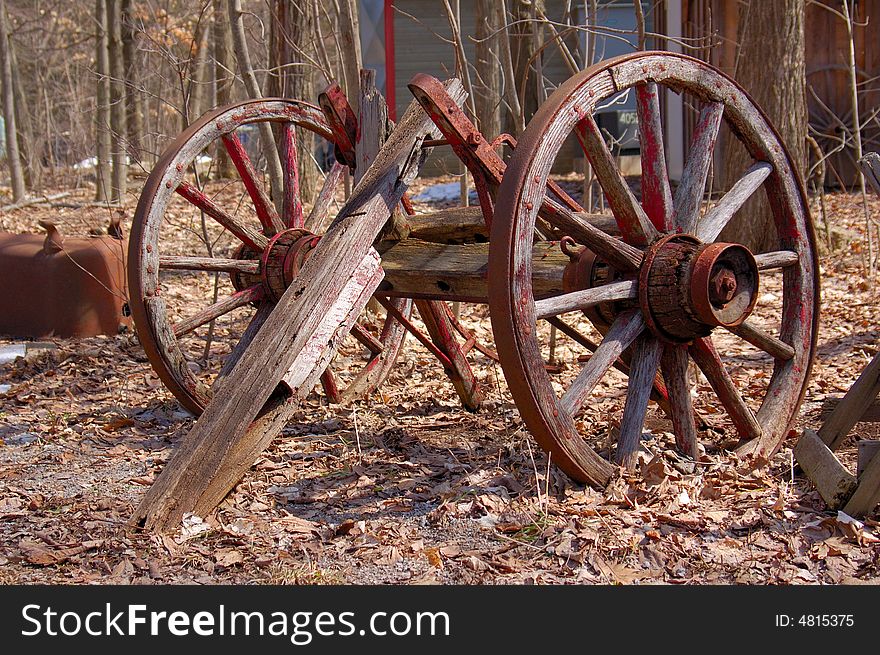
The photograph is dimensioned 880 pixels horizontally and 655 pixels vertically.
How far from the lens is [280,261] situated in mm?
4828

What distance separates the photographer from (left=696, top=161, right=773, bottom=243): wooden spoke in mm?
4109

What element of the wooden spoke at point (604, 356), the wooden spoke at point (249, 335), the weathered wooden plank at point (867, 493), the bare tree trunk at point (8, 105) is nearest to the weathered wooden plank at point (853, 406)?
the weathered wooden plank at point (867, 493)

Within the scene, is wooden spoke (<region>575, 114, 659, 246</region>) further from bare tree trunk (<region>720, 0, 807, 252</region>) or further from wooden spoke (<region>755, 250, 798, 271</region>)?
bare tree trunk (<region>720, 0, 807, 252</region>)

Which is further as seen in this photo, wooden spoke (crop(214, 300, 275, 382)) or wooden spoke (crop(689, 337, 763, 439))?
wooden spoke (crop(214, 300, 275, 382))

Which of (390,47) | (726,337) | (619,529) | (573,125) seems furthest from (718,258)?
(390,47)

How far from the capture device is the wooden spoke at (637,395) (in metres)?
3.72

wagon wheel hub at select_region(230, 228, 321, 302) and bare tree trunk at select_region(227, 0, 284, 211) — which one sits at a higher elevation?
bare tree trunk at select_region(227, 0, 284, 211)

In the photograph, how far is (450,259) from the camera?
4289mm

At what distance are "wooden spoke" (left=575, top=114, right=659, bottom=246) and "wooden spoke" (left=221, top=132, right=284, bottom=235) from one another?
6.22ft

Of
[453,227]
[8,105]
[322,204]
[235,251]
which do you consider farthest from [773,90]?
[8,105]

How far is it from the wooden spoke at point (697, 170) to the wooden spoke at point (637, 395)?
1.77 feet

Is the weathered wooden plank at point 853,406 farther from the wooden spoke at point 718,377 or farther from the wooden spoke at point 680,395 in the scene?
the wooden spoke at point 680,395

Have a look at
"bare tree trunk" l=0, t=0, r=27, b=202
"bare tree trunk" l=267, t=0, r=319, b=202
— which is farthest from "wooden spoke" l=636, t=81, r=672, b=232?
"bare tree trunk" l=0, t=0, r=27, b=202

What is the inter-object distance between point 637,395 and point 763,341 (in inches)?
30.1
